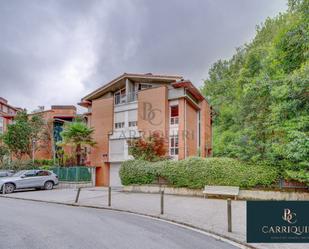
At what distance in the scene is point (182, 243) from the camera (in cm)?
649

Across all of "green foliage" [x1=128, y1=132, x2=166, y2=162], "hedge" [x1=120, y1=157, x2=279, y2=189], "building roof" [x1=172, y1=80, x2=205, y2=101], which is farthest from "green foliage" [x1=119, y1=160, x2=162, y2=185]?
"building roof" [x1=172, y1=80, x2=205, y2=101]

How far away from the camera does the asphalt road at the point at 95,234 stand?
6.21 m

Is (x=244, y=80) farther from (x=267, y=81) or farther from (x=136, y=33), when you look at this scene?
(x=136, y=33)

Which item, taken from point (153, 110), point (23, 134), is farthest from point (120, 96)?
point (23, 134)

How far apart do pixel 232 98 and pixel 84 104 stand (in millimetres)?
17754

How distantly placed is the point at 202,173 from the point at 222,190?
1.62m

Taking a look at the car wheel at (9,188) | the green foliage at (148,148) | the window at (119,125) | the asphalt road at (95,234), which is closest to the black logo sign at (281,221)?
the asphalt road at (95,234)

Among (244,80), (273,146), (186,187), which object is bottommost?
(186,187)

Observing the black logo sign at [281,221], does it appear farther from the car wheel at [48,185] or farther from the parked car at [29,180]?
the car wheel at [48,185]

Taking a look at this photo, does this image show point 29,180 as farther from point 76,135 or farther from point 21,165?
point 21,165

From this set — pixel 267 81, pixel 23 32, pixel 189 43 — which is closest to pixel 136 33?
pixel 189 43

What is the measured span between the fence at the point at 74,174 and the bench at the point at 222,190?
12775 mm

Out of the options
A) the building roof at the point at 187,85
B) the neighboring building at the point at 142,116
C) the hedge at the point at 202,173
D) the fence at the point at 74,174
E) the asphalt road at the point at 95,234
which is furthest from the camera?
the fence at the point at 74,174

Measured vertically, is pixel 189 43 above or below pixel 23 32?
above
